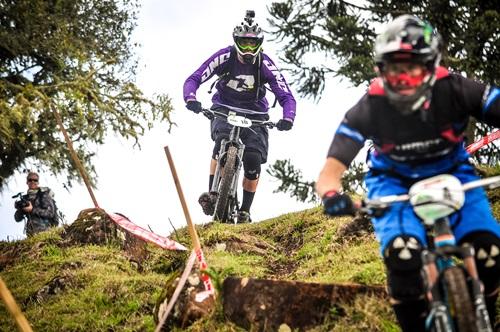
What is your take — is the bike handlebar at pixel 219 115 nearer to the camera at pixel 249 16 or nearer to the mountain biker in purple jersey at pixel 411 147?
the camera at pixel 249 16

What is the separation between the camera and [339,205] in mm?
3051

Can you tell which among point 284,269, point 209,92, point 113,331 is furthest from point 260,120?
point 113,331

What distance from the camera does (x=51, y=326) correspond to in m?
6.04

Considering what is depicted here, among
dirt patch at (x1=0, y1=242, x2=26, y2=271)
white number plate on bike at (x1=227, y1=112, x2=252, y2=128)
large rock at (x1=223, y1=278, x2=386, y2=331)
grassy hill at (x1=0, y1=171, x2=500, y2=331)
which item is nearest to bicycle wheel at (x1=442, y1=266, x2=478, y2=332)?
grassy hill at (x1=0, y1=171, x2=500, y2=331)

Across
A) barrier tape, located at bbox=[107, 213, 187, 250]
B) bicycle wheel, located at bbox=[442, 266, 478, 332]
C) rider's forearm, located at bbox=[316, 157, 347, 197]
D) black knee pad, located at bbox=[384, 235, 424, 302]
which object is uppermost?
barrier tape, located at bbox=[107, 213, 187, 250]

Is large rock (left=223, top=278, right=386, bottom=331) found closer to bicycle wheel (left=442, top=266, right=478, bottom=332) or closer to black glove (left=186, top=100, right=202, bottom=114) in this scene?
bicycle wheel (left=442, top=266, right=478, bottom=332)

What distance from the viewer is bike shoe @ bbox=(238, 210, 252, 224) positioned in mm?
10008

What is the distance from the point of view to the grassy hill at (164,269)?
5215mm

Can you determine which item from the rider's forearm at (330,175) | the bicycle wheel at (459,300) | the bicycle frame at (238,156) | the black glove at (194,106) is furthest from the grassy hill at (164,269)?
the black glove at (194,106)

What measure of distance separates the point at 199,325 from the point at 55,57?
1366 centimetres

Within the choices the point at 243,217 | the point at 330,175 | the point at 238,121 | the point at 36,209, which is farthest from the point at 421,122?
the point at 36,209

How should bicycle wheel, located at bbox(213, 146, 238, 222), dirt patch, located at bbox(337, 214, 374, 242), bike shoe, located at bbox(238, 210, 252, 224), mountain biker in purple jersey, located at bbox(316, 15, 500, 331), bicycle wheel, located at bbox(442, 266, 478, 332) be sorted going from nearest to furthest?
bicycle wheel, located at bbox(442, 266, 478, 332), mountain biker in purple jersey, located at bbox(316, 15, 500, 331), dirt patch, located at bbox(337, 214, 374, 242), bicycle wheel, located at bbox(213, 146, 238, 222), bike shoe, located at bbox(238, 210, 252, 224)

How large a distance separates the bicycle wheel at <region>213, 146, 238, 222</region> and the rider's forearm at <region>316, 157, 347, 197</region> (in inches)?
212

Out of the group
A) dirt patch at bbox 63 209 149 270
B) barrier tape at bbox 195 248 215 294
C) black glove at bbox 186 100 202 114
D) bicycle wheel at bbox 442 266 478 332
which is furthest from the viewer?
black glove at bbox 186 100 202 114
